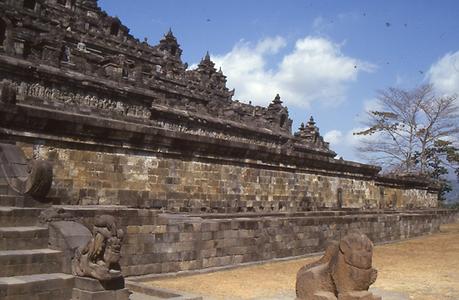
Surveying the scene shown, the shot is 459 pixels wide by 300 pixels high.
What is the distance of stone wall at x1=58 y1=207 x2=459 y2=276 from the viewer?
361 inches

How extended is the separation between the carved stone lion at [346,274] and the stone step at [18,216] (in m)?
4.26

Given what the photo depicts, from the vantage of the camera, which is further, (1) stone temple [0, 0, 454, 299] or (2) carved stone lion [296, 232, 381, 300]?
(1) stone temple [0, 0, 454, 299]

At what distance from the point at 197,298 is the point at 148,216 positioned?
269cm

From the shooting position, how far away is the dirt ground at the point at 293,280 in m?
8.93

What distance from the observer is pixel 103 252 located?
261 inches

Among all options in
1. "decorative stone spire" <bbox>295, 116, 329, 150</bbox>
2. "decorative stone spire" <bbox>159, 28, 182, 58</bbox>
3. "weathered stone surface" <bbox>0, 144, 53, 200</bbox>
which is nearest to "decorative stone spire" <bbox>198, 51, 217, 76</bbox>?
"decorative stone spire" <bbox>159, 28, 182, 58</bbox>

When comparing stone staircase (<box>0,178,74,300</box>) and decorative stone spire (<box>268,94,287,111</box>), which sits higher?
decorative stone spire (<box>268,94,287,111</box>)

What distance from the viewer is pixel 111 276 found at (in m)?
6.61

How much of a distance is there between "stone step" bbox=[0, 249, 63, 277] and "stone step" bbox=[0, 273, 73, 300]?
0.11m

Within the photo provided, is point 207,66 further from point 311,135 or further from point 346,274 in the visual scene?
point 346,274

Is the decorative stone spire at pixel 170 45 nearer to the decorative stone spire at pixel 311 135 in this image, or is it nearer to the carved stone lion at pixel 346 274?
the decorative stone spire at pixel 311 135

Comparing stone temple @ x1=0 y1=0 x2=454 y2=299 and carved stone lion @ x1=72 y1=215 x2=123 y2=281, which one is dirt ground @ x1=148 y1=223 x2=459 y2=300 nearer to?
stone temple @ x1=0 y1=0 x2=454 y2=299

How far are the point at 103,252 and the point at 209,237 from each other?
4.38 metres

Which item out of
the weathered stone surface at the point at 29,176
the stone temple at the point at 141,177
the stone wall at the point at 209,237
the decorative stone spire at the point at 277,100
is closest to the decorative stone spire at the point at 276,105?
the decorative stone spire at the point at 277,100
